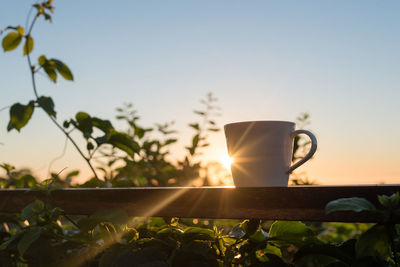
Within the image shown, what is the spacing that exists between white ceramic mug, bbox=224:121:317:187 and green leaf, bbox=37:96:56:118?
860 mm

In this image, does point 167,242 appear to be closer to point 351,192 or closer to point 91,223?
point 91,223

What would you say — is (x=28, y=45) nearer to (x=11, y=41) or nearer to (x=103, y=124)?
(x=11, y=41)

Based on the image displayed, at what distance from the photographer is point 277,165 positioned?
1004 mm

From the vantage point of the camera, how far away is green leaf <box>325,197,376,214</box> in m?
0.68

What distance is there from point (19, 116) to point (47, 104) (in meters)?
0.11

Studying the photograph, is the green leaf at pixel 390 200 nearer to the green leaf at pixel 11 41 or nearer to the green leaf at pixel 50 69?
the green leaf at pixel 50 69

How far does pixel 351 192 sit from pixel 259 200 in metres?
0.19

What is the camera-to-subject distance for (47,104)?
1.59m

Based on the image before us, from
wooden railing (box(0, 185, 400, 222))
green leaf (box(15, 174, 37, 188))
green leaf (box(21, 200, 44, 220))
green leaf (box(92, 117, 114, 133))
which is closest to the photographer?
wooden railing (box(0, 185, 400, 222))

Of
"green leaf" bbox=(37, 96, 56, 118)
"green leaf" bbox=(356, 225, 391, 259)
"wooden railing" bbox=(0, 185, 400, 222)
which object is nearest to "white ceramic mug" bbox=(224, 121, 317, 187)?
"wooden railing" bbox=(0, 185, 400, 222)

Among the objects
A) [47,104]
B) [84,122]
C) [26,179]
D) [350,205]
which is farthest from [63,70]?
[350,205]

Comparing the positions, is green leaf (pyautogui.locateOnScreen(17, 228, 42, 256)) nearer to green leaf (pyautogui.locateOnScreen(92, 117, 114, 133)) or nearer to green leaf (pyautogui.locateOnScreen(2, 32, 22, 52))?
green leaf (pyautogui.locateOnScreen(92, 117, 114, 133))

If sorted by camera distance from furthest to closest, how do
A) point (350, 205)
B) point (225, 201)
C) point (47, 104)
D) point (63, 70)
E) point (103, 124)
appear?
point (63, 70)
point (47, 104)
point (103, 124)
point (225, 201)
point (350, 205)

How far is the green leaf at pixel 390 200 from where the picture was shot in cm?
71
